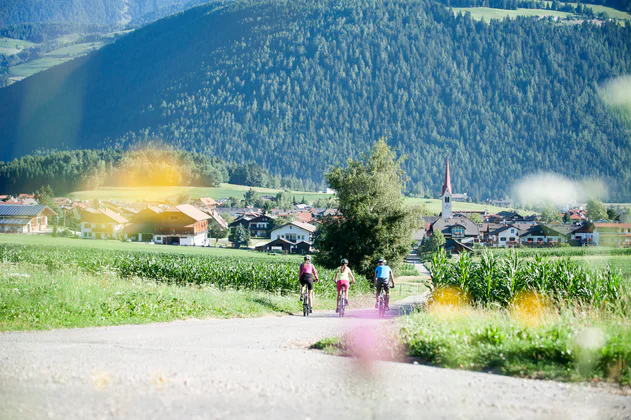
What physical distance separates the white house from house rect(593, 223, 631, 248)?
1853 inches

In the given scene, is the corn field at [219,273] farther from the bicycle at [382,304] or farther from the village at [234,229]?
the village at [234,229]

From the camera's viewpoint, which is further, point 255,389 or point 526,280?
point 526,280

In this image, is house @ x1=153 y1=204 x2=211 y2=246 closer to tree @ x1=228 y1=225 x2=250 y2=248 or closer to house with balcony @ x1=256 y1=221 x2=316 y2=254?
tree @ x1=228 y1=225 x2=250 y2=248

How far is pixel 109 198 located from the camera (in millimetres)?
173750

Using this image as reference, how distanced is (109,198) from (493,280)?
16252 cm

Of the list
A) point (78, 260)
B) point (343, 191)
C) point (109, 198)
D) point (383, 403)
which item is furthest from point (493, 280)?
point (109, 198)

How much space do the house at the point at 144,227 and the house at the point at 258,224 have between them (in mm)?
24000

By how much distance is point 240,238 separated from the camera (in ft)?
383

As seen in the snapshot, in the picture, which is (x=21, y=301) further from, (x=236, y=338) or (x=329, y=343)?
(x=329, y=343)

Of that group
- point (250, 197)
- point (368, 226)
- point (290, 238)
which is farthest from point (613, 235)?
point (250, 197)

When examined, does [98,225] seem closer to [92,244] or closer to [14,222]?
[14,222]

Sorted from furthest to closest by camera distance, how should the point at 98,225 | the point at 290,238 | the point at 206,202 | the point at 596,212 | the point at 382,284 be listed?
the point at 206,202 < the point at 596,212 < the point at 290,238 < the point at 98,225 < the point at 382,284

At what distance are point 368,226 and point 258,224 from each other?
101 meters

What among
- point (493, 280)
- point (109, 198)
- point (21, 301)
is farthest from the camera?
point (109, 198)
